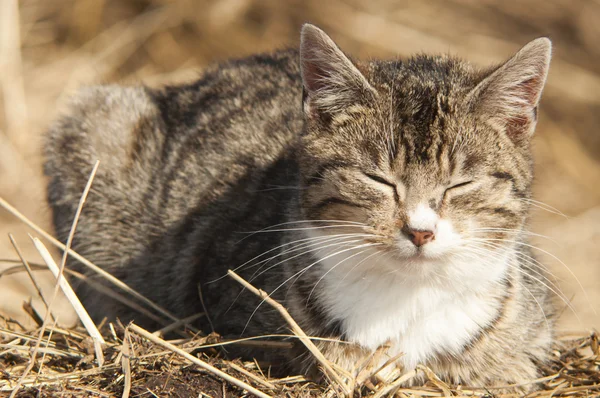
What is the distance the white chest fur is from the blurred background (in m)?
4.01

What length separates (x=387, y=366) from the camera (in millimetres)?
3104

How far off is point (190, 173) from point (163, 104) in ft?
2.37

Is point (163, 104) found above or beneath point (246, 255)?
above

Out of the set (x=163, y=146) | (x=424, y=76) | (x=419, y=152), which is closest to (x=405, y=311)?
(x=419, y=152)

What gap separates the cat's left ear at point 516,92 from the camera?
2.99 m

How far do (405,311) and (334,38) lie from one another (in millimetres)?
4836

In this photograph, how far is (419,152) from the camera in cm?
293

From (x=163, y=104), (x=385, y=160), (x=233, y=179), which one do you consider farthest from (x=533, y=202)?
(x=163, y=104)

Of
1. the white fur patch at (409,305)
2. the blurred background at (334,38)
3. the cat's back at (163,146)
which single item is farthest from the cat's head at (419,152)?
the blurred background at (334,38)

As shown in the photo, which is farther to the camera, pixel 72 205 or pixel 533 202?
pixel 72 205

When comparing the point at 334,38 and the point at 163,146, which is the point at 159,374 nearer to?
the point at 163,146

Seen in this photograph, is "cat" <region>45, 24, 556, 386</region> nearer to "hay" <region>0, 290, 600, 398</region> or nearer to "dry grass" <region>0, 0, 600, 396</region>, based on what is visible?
"hay" <region>0, 290, 600, 398</region>

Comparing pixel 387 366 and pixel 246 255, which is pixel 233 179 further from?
pixel 387 366

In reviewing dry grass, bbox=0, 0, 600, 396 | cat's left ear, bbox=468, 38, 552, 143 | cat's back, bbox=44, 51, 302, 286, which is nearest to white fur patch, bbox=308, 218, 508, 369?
cat's left ear, bbox=468, 38, 552, 143
